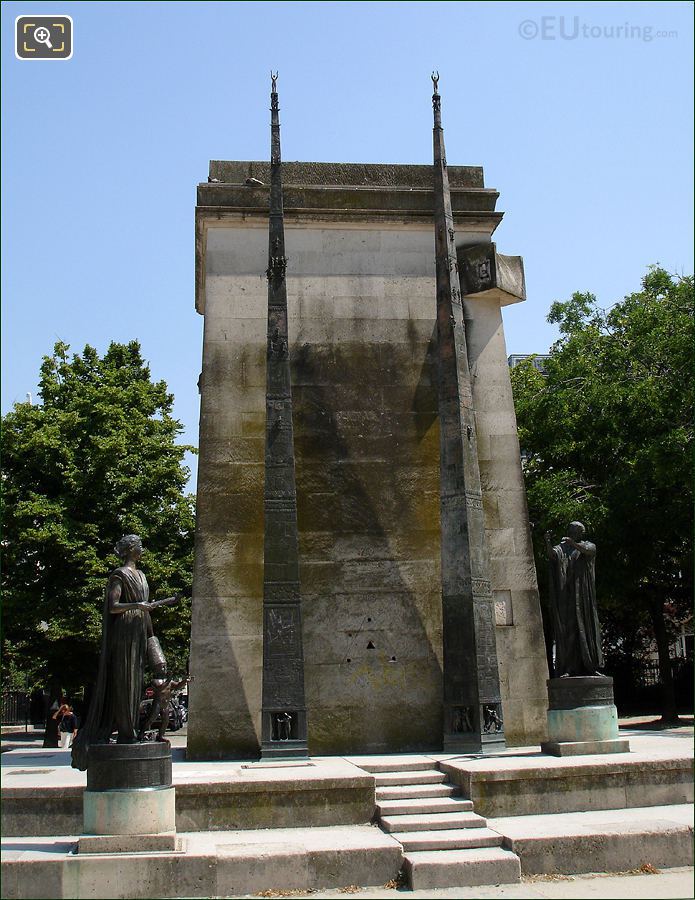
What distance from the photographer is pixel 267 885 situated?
8930mm

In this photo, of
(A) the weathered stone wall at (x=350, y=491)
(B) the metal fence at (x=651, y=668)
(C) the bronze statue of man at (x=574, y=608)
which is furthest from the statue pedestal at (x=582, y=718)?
(B) the metal fence at (x=651, y=668)

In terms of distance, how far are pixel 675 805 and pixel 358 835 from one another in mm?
3515

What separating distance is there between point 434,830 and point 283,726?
2.92m

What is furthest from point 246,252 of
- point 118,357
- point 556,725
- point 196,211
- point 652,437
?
point 118,357

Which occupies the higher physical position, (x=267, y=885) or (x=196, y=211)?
(x=196, y=211)

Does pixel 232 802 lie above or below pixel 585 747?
below

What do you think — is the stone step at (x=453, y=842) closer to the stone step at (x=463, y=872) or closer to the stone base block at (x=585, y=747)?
the stone step at (x=463, y=872)

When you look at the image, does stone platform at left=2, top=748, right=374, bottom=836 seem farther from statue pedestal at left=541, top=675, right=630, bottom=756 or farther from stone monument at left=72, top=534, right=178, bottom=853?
statue pedestal at left=541, top=675, right=630, bottom=756

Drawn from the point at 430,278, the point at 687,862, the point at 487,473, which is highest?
the point at 430,278

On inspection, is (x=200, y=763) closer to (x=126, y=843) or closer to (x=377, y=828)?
(x=377, y=828)

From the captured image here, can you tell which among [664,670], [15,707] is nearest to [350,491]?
[664,670]

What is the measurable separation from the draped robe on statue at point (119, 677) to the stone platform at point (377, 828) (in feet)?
3.47

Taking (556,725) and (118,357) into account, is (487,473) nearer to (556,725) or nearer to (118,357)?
(556,725)

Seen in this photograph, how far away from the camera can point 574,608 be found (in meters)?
12.5
